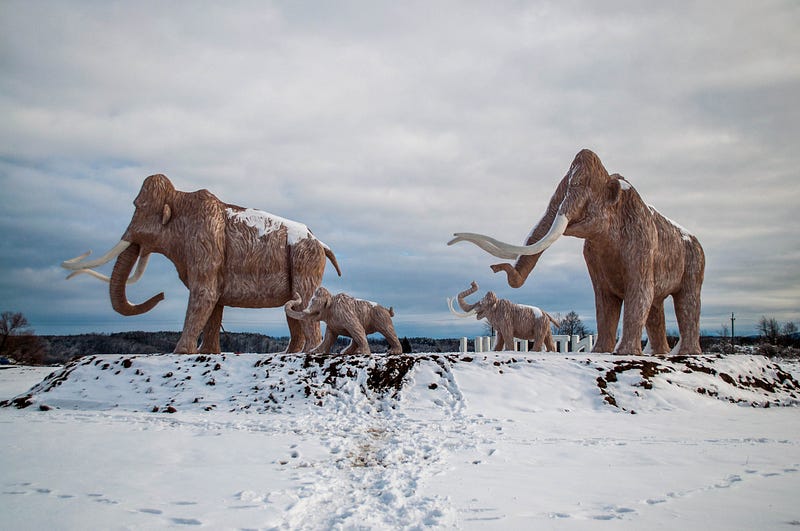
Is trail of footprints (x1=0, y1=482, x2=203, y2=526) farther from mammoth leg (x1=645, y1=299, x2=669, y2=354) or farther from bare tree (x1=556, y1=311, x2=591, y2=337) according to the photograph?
bare tree (x1=556, y1=311, x2=591, y2=337)

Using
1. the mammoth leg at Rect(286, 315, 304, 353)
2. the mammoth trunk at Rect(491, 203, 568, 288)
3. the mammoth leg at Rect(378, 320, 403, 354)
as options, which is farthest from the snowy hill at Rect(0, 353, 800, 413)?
the mammoth leg at Rect(286, 315, 304, 353)

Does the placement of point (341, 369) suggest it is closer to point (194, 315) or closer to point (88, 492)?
point (194, 315)

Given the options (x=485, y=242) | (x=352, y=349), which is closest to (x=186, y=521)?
(x=485, y=242)

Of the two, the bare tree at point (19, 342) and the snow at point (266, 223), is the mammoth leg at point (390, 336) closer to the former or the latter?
the snow at point (266, 223)

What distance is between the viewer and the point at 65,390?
7.86 meters

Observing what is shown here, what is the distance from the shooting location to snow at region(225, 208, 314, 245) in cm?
1012

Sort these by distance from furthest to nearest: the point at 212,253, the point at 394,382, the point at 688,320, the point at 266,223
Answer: the point at 266,223
the point at 212,253
the point at 688,320
the point at 394,382

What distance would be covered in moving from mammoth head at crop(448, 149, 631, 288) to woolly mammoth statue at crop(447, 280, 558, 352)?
129 inches

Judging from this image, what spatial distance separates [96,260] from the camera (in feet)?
32.8

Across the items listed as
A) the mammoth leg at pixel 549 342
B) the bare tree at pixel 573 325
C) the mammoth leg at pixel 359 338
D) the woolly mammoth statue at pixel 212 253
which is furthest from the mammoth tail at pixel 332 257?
the bare tree at pixel 573 325

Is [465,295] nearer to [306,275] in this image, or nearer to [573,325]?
[306,275]

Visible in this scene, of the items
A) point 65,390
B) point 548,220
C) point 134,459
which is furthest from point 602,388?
point 65,390

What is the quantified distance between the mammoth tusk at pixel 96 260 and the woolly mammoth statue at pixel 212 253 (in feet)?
0.05

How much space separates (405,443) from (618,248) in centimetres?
527
